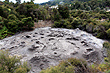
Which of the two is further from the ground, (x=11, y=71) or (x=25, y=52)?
(x=11, y=71)

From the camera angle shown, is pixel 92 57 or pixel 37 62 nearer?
pixel 37 62

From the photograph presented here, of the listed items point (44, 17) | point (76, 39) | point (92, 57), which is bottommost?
point (92, 57)

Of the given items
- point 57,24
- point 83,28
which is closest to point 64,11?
point 57,24

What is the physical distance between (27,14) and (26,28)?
31.4 feet

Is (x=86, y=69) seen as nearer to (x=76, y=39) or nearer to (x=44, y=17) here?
(x=76, y=39)

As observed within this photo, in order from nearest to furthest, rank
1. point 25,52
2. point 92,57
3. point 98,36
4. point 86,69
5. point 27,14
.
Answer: point 86,69
point 92,57
point 25,52
point 98,36
point 27,14

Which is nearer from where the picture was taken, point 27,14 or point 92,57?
point 92,57

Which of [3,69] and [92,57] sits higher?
[3,69]

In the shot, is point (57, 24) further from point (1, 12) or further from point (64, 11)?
point (1, 12)

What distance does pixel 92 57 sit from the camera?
52.7 feet

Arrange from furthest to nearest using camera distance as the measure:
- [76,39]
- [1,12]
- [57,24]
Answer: [57,24], [1,12], [76,39]

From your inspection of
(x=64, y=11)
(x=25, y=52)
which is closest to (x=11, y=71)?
(x=25, y=52)

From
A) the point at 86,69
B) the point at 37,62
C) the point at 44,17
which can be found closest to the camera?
the point at 86,69

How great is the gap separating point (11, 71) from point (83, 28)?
29663 millimetres
